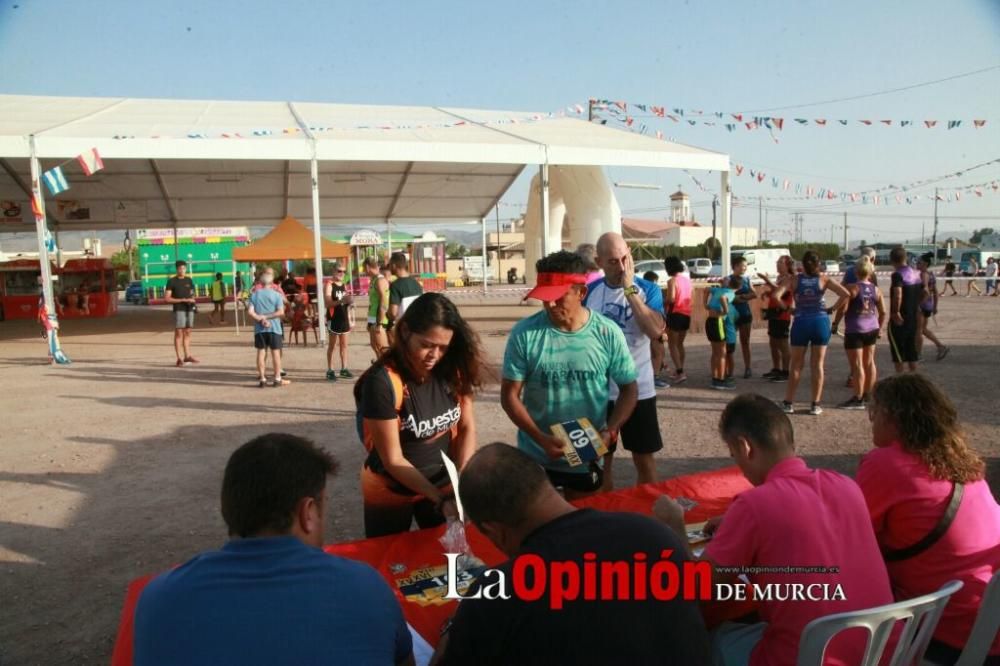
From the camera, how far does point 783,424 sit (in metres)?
2.17

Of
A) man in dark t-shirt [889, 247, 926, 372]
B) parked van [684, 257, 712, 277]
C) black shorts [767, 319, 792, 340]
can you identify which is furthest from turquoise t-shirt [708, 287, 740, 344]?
parked van [684, 257, 712, 277]

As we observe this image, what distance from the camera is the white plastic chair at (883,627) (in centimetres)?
177

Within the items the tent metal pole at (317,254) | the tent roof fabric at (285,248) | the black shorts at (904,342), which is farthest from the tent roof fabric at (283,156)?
the black shorts at (904,342)

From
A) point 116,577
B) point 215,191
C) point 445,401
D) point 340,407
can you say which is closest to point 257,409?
point 340,407

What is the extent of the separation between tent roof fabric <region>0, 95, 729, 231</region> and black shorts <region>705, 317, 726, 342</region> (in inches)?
271

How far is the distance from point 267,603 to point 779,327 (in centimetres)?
852

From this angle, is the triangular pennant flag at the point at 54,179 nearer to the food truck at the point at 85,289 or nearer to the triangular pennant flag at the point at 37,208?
the triangular pennant flag at the point at 37,208

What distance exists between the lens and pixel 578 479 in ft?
11.0

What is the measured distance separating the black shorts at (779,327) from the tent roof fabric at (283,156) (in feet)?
22.1

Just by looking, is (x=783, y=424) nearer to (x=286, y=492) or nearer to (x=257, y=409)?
(x=286, y=492)

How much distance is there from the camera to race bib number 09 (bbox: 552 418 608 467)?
322 centimetres

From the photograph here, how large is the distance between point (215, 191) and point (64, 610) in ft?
62.8

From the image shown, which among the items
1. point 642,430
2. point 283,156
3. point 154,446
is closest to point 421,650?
point 642,430

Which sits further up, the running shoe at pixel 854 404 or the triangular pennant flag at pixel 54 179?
the triangular pennant flag at pixel 54 179
